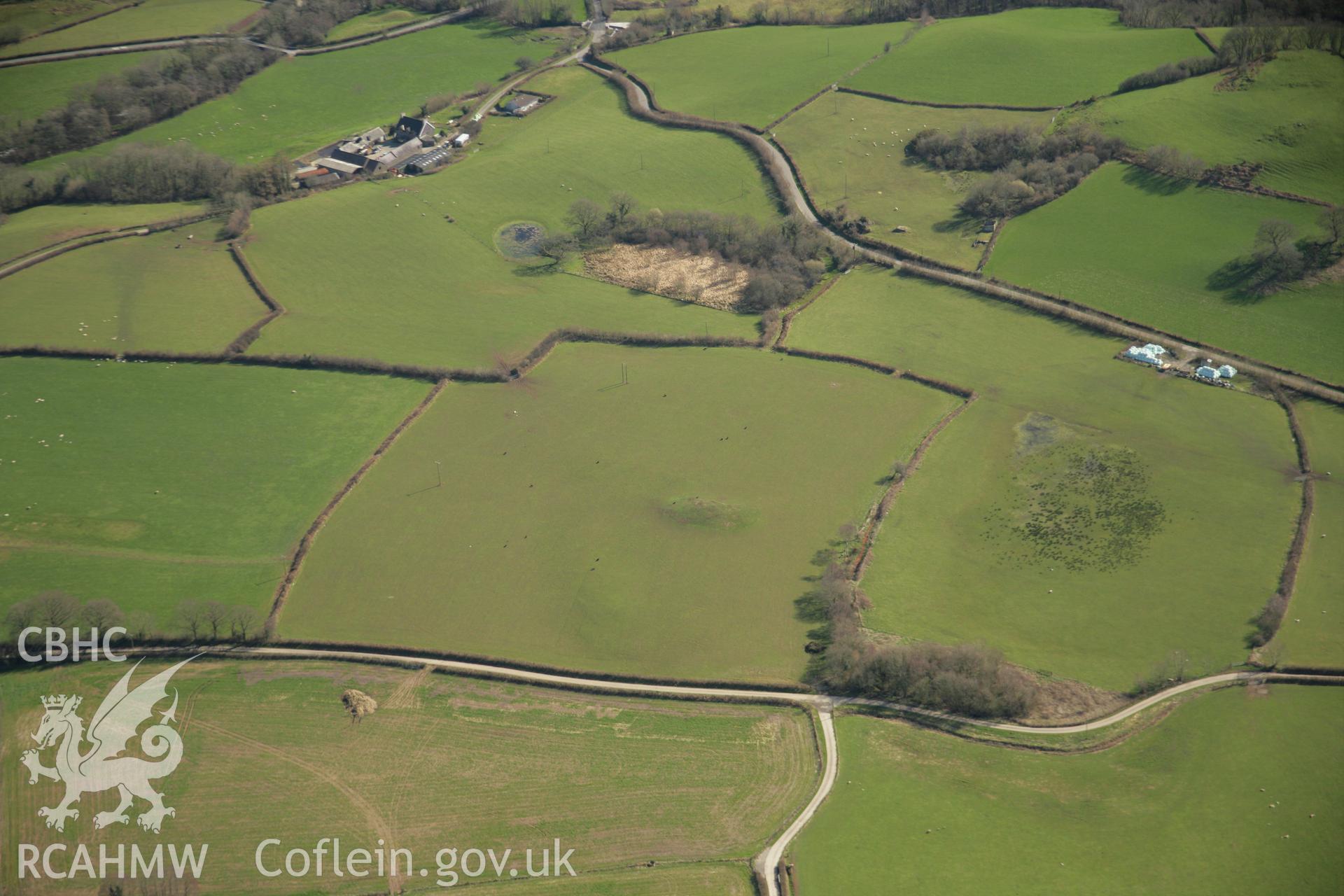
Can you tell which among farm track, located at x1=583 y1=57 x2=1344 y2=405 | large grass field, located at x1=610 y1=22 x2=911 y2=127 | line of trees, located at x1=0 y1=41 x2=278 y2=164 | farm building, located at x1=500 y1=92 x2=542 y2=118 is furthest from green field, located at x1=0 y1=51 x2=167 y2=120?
farm track, located at x1=583 y1=57 x2=1344 y2=405

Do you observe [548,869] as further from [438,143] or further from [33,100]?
[33,100]

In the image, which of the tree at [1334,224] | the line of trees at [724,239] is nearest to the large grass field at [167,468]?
the line of trees at [724,239]

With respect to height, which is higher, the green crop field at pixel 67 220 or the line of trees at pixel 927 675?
the green crop field at pixel 67 220

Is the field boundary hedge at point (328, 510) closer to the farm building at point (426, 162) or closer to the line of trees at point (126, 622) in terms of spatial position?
the line of trees at point (126, 622)

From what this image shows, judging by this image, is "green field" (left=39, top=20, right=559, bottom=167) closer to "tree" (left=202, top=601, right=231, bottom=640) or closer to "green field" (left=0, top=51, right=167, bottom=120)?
"green field" (left=0, top=51, right=167, bottom=120)

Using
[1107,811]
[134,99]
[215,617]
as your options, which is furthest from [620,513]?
[134,99]

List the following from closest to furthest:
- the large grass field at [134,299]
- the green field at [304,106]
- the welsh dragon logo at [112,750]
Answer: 1. the welsh dragon logo at [112,750]
2. the large grass field at [134,299]
3. the green field at [304,106]

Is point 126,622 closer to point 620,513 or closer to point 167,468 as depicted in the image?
point 167,468
